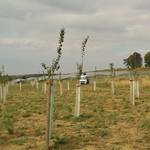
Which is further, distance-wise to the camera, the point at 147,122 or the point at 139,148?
the point at 147,122

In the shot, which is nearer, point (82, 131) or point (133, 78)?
point (82, 131)

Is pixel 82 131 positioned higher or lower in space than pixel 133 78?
lower

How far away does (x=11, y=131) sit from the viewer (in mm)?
13180

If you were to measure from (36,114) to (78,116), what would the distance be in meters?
2.18

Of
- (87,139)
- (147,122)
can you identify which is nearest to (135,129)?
(147,122)

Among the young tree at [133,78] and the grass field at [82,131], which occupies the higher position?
the young tree at [133,78]

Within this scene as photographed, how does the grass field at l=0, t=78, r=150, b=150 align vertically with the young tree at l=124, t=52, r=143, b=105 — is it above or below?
below

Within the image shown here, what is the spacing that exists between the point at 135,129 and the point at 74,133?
5.90ft

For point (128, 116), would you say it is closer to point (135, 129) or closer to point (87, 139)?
point (135, 129)

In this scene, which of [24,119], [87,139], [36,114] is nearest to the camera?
[87,139]

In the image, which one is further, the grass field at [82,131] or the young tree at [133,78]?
the young tree at [133,78]

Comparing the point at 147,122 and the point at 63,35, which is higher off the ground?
the point at 63,35

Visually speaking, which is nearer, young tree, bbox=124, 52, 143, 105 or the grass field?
the grass field

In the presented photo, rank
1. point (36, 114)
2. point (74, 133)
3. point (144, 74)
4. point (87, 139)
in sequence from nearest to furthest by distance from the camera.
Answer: point (87, 139)
point (74, 133)
point (36, 114)
point (144, 74)
